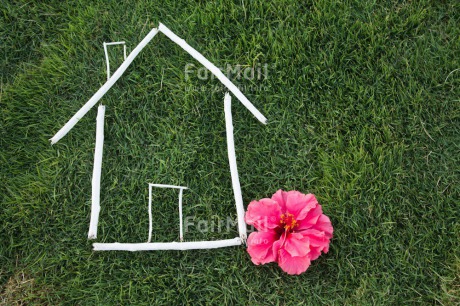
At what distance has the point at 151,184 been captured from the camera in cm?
235

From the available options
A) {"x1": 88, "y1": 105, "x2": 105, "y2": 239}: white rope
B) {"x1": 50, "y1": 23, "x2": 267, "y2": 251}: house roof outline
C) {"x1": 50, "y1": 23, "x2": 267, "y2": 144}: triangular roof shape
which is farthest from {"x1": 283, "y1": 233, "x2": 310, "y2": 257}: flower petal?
{"x1": 88, "y1": 105, "x2": 105, "y2": 239}: white rope

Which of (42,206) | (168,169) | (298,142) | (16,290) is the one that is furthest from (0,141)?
(298,142)

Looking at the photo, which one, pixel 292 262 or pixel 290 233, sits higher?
pixel 290 233

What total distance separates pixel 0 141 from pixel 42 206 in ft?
1.62

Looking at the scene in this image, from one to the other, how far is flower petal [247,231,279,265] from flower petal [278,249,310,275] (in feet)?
0.12

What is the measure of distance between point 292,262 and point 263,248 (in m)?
0.16

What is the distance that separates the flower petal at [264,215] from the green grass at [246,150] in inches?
8.9

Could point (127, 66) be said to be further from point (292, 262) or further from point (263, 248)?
point (292, 262)

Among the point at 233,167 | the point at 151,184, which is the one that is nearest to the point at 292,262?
the point at 233,167

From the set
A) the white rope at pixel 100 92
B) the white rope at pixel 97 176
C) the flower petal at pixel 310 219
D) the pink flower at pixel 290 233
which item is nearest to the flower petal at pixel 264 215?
the pink flower at pixel 290 233

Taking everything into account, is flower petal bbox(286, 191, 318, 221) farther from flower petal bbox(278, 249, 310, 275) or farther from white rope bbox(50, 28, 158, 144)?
white rope bbox(50, 28, 158, 144)

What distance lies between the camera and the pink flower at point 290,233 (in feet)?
7.07

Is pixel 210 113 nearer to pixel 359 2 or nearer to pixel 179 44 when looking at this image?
pixel 179 44

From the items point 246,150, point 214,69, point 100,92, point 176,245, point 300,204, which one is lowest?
point 176,245
